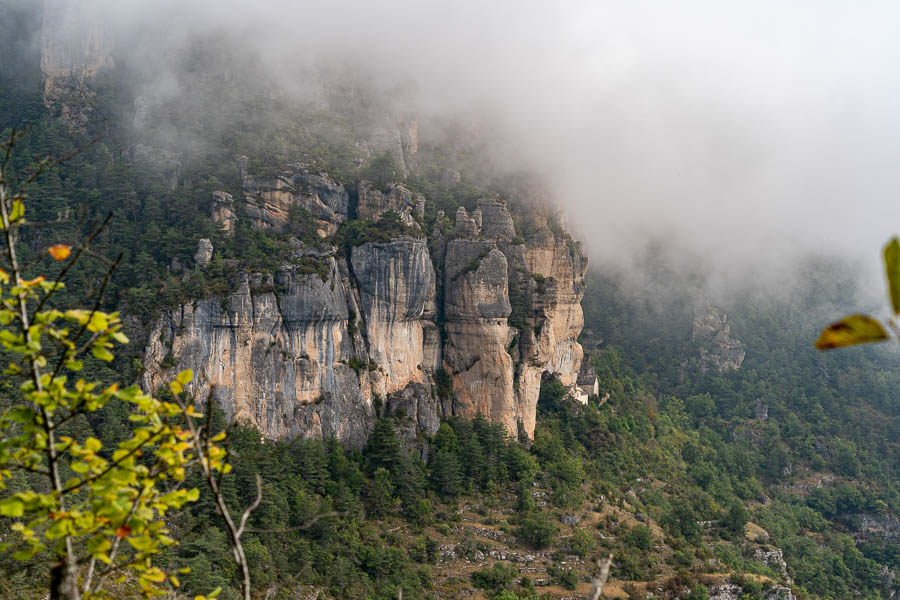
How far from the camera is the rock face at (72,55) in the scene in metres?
53.1

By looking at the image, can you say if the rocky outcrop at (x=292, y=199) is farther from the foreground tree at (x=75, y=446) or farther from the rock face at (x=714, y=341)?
the rock face at (x=714, y=341)

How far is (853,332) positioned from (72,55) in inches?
2532

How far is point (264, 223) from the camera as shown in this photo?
43.9m

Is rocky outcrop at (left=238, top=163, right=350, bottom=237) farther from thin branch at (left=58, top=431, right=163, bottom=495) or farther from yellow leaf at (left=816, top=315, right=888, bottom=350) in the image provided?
yellow leaf at (left=816, top=315, right=888, bottom=350)

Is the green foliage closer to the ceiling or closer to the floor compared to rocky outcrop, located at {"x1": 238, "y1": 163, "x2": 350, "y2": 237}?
closer to the floor

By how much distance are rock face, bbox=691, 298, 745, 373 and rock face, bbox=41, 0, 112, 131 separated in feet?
231

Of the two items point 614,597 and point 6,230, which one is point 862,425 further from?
point 6,230

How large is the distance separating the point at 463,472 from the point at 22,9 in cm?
6092

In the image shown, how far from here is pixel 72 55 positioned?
5516cm

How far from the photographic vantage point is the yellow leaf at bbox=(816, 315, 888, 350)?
2508 mm

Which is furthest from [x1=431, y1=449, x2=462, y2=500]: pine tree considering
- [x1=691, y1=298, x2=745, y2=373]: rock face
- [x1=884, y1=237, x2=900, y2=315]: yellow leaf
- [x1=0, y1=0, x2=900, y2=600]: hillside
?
[x1=691, y1=298, x2=745, y2=373]: rock face

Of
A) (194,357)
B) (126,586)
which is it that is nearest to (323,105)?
(194,357)

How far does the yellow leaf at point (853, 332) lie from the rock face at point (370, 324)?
114 ft

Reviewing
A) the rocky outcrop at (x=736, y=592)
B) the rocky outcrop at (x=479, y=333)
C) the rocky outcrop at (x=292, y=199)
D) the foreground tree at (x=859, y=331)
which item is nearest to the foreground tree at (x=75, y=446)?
the foreground tree at (x=859, y=331)
